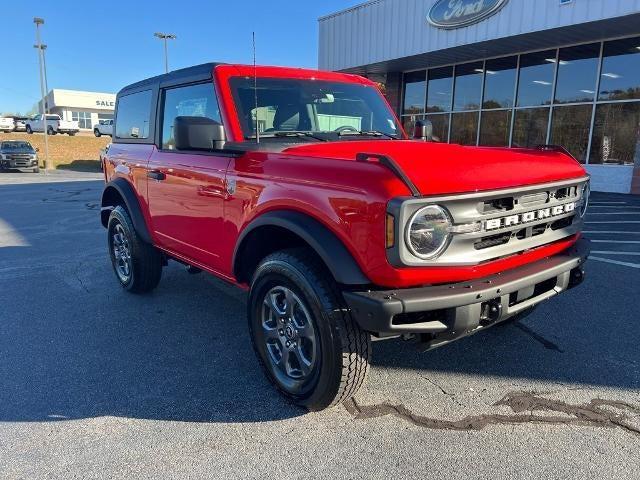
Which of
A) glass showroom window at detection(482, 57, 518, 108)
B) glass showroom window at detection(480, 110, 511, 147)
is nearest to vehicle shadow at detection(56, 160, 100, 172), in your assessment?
glass showroom window at detection(480, 110, 511, 147)

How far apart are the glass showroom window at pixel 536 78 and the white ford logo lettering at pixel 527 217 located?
39.4 feet

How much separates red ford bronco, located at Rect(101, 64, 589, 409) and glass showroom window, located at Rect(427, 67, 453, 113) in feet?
42.7

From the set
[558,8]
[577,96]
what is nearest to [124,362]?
[558,8]

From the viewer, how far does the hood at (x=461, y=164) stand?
2.41 meters

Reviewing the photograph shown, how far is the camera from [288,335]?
2922mm

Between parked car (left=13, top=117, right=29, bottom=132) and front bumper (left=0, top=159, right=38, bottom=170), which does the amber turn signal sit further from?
parked car (left=13, top=117, right=29, bottom=132)

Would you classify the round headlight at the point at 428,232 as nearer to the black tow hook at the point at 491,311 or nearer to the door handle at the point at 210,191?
the black tow hook at the point at 491,311

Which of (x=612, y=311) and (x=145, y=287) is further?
(x=145, y=287)

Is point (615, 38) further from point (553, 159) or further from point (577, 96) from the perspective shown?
point (553, 159)

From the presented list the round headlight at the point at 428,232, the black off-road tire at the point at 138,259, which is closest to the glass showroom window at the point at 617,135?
the black off-road tire at the point at 138,259

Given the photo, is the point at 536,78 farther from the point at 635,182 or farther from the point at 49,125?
the point at 49,125

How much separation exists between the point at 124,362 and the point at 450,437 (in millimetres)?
2264

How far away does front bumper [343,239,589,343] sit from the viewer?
227cm

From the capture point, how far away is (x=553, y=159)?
10.6 feet
